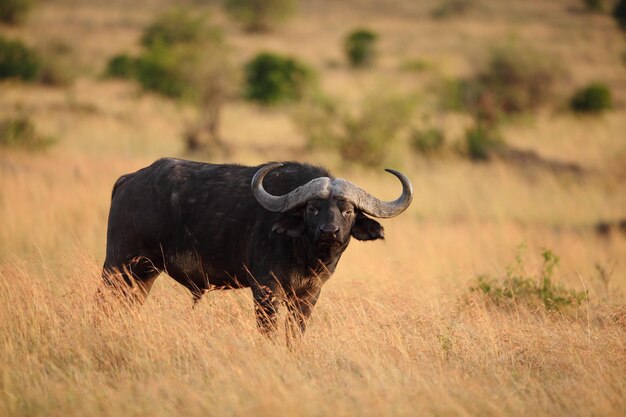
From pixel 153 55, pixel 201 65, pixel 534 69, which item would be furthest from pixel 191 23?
pixel 534 69

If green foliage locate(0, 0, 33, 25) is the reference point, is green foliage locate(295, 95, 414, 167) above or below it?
below

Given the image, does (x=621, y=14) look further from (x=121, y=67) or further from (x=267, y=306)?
(x=267, y=306)

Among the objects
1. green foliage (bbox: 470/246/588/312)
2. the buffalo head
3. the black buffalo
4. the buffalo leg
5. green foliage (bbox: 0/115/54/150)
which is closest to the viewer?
the buffalo head

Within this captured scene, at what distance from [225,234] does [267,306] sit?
→ 73 cm

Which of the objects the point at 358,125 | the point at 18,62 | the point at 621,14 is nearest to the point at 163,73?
the point at 18,62

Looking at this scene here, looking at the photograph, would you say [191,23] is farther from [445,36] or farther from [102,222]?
[102,222]

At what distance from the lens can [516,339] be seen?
250 inches

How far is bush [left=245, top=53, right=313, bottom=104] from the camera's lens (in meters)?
30.1

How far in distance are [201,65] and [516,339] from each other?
71.8 feet

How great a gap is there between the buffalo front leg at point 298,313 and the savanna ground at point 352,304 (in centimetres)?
15

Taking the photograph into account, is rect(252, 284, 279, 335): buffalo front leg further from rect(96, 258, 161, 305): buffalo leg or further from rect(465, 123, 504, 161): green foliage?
rect(465, 123, 504, 161): green foliage

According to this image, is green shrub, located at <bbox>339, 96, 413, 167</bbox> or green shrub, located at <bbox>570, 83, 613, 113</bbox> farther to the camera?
green shrub, located at <bbox>570, 83, 613, 113</bbox>

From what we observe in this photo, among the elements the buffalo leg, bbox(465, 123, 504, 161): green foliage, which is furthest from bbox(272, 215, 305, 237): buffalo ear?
bbox(465, 123, 504, 161): green foliage

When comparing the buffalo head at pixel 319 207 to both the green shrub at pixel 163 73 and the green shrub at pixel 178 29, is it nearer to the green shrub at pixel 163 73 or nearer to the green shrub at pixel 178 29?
the green shrub at pixel 163 73
